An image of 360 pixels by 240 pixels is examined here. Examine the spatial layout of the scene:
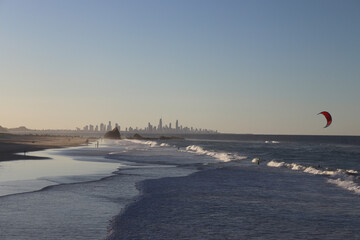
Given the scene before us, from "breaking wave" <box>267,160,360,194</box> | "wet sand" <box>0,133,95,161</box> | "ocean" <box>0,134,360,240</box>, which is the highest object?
"wet sand" <box>0,133,95,161</box>

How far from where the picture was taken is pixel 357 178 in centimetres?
2703

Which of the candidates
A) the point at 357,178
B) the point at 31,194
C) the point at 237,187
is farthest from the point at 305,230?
the point at 357,178

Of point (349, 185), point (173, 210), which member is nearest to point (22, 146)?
point (349, 185)

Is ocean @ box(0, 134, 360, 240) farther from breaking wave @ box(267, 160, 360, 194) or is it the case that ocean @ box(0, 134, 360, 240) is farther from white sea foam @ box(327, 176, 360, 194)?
breaking wave @ box(267, 160, 360, 194)

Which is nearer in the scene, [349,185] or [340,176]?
[349,185]

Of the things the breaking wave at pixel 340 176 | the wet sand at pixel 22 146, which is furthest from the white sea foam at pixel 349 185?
the wet sand at pixel 22 146

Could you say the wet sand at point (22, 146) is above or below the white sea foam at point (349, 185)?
above

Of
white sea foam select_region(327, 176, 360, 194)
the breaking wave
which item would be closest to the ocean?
white sea foam select_region(327, 176, 360, 194)

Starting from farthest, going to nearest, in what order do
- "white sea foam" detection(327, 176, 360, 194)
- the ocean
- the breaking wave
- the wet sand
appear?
the wet sand → the breaking wave → "white sea foam" detection(327, 176, 360, 194) → the ocean

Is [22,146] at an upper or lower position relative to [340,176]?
upper

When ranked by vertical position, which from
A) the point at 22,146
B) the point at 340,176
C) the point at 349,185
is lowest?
the point at 340,176

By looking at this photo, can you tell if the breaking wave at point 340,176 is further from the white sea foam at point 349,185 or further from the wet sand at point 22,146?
the wet sand at point 22,146

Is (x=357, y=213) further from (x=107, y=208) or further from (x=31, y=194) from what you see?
(x=31, y=194)

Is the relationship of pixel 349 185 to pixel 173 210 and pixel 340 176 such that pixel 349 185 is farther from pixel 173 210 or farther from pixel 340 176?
pixel 173 210
